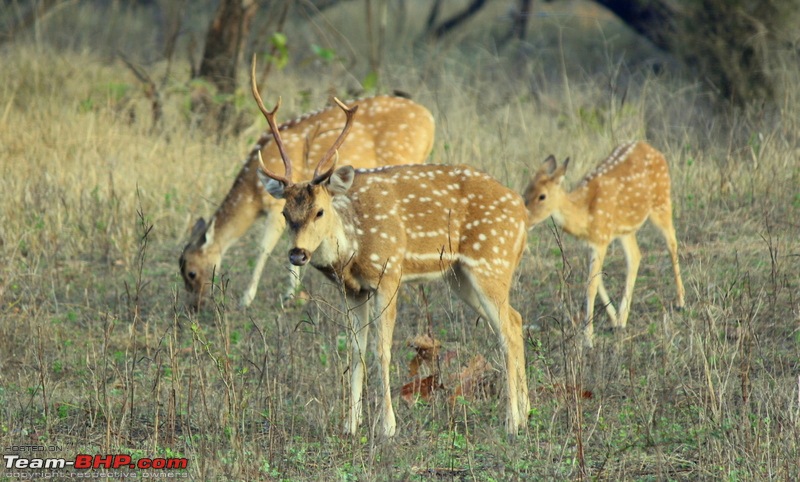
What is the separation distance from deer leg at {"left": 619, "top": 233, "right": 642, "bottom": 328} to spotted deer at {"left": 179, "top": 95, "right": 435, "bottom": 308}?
205 cm

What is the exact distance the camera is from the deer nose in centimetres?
569

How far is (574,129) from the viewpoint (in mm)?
11633

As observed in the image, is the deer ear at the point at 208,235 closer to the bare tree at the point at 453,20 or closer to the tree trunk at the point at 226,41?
the tree trunk at the point at 226,41

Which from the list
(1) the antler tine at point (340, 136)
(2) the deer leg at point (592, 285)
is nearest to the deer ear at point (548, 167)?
(2) the deer leg at point (592, 285)

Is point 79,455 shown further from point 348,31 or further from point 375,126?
point 348,31

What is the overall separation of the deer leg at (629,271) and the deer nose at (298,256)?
259cm

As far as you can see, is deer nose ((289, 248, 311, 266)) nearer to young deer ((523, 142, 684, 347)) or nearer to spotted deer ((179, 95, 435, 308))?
spotted deer ((179, 95, 435, 308))

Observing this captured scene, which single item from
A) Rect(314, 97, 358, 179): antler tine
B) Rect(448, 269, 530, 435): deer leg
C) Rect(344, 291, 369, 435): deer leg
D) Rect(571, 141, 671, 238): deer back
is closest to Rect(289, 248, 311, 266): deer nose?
Rect(344, 291, 369, 435): deer leg

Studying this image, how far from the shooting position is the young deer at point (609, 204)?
8.34 metres

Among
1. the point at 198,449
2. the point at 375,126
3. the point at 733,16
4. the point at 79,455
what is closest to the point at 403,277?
the point at 198,449

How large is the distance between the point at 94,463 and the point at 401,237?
2006 mm

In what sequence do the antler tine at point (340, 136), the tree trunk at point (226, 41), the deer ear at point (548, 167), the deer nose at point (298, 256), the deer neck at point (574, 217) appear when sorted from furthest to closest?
the tree trunk at point (226, 41), the deer ear at point (548, 167), the deer neck at point (574, 217), the antler tine at point (340, 136), the deer nose at point (298, 256)

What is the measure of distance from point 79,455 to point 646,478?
2.56 m

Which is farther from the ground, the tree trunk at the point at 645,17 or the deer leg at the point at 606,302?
the tree trunk at the point at 645,17
